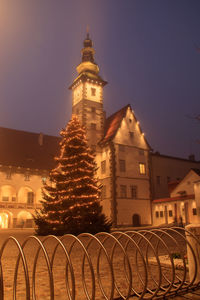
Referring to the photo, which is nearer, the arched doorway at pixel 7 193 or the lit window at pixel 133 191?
the arched doorway at pixel 7 193

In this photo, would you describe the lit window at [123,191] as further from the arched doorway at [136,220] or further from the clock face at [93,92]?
the clock face at [93,92]

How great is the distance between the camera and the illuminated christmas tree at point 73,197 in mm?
21156

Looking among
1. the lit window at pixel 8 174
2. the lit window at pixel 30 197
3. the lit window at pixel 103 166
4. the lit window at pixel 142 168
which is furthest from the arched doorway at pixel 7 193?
the lit window at pixel 142 168

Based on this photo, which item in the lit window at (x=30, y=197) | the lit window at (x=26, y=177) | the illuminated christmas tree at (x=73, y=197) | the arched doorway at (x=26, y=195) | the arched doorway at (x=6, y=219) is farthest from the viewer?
the lit window at (x=26, y=177)

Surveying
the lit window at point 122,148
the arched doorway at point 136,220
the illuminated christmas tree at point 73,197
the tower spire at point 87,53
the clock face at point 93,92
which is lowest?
the arched doorway at point 136,220

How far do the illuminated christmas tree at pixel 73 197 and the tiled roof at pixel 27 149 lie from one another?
1935 cm

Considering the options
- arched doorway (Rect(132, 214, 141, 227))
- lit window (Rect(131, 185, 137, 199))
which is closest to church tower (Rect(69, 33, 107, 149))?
lit window (Rect(131, 185, 137, 199))

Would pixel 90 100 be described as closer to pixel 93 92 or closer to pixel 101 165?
pixel 93 92

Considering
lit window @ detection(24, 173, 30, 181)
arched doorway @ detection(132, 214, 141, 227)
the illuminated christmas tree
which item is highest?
lit window @ detection(24, 173, 30, 181)

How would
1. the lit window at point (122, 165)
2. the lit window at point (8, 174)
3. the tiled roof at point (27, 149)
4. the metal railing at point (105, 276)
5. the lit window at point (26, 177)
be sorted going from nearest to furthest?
the metal railing at point (105, 276)
the lit window at point (122, 165)
the lit window at point (8, 174)
the lit window at point (26, 177)
the tiled roof at point (27, 149)

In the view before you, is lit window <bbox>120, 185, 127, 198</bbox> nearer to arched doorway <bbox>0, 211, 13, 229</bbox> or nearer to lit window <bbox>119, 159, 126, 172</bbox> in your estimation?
lit window <bbox>119, 159, 126, 172</bbox>

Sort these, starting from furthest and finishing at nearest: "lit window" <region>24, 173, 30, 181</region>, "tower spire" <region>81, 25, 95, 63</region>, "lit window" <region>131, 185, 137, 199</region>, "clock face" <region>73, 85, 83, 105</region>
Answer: "tower spire" <region>81, 25, 95, 63</region> < "clock face" <region>73, 85, 83, 105</region> < "lit window" <region>24, 173, 30, 181</region> < "lit window" <region>131, 185, 137, 199</region>

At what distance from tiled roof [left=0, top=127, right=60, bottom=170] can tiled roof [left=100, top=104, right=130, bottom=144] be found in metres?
Answer: 9.95

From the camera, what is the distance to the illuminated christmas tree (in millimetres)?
21156
